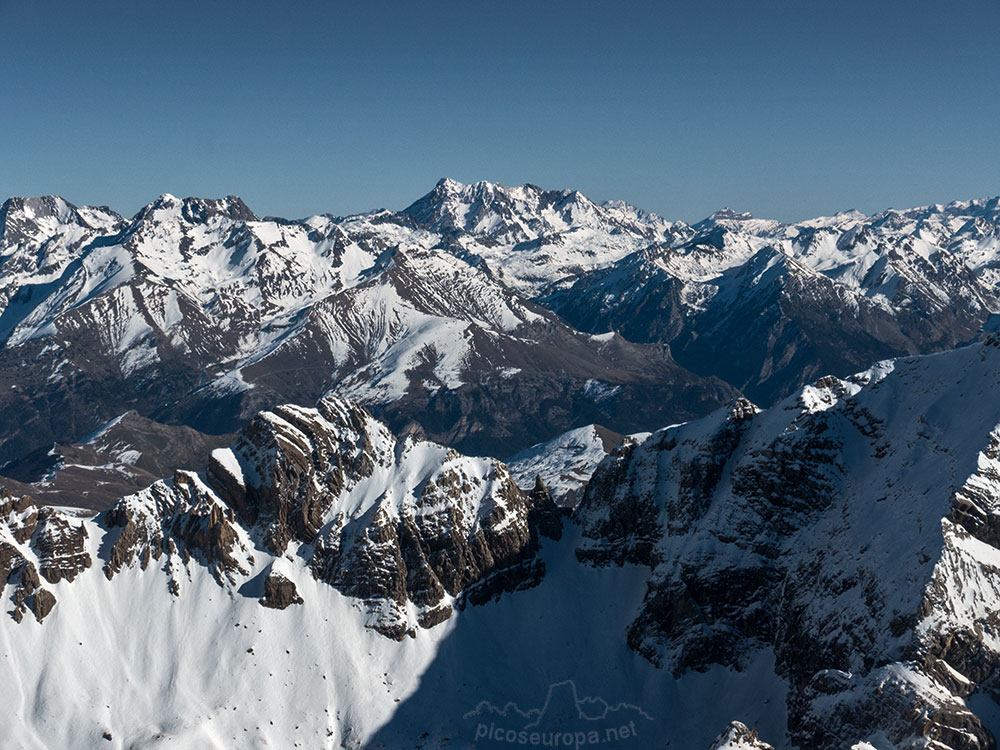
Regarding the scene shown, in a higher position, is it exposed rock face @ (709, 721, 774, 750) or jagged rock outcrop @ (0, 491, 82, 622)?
jagged rock outcrop @ (0, 491, 82, 622)

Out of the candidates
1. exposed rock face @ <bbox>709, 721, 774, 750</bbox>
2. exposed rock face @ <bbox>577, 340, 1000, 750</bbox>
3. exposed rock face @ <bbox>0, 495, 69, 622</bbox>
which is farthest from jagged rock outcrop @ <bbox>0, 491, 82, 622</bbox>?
exposed rock face @ <bbox>709, 721, 774, 750</bbox>

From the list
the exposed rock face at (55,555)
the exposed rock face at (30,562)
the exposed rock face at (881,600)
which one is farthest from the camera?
the exposed rock face at (55,555)

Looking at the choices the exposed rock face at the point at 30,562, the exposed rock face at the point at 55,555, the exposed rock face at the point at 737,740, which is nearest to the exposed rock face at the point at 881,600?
the exposed rock face at the point at 737,740

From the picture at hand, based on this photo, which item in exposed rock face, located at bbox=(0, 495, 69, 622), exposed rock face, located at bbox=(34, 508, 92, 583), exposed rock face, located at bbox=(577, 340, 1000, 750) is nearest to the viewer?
exposed rock face, located at bbox=(577, 340, 1000, 750)

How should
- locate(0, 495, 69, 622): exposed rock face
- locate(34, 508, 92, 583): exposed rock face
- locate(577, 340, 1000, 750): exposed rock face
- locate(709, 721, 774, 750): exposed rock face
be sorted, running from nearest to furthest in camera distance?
1. locate(709, 721, 774, 750): exposed rock face
2. locate(577, 340, 1000, 750): exposed rock face
3. locate(0, 495, 69, 622): exposed rock face
4. locate(34, 508, 92, 583): exposed rock face

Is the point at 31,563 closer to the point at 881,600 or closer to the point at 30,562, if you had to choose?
the point at 30,562

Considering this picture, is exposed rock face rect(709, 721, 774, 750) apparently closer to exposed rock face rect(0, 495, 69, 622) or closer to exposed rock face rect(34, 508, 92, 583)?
exposed rock face rect(0, 495, 69, 622)

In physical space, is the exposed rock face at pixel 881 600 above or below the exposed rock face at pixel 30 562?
below

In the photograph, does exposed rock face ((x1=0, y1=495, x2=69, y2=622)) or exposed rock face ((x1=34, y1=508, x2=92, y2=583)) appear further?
exposed rock face ((x1=34, y1=508, x2=92, y2=583))

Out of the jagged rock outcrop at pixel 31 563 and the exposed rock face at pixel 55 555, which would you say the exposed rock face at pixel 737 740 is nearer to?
the jagged rock outcrop at pixel 31 563

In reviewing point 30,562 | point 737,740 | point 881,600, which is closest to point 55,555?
point 30,562

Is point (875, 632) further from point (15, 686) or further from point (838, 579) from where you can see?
point (15, 686)
